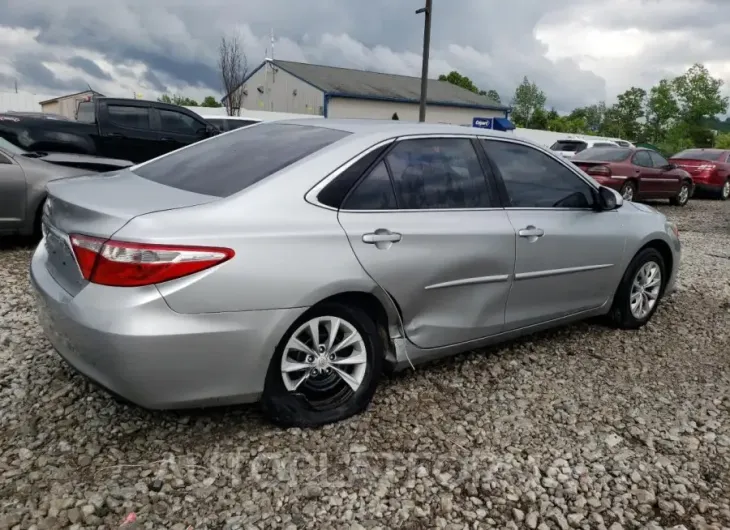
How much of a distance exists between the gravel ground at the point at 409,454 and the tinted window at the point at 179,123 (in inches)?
283

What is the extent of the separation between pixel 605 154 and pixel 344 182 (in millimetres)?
11788

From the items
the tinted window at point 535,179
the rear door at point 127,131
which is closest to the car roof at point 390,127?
the tinted window at point 535,179

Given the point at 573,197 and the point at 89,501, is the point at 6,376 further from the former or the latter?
the point at 573,197

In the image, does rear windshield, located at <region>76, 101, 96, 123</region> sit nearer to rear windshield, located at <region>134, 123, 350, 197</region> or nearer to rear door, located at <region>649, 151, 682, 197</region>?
rear windshield, located at <region>134, 123, 350, 197</region>

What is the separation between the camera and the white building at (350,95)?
36656mm

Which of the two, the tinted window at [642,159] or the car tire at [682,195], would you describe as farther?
the car tire at [682,195]

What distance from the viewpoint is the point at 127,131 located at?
996 cm

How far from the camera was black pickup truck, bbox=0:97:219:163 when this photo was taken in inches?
315

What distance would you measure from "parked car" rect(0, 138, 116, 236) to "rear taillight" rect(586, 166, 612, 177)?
10.1 meters

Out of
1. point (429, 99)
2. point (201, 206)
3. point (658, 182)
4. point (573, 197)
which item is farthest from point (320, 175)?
point (429, 99)

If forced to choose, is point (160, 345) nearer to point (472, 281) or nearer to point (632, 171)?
point (472, 281)

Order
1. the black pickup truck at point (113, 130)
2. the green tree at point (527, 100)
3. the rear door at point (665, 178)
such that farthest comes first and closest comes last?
the green tree at point (527, 100) < the rear door at point (665, 178) < the black pickup truck at point (113, 130)

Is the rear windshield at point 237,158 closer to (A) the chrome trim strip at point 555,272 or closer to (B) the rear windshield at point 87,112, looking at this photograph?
(A) the chrome trim strip at point 555,272

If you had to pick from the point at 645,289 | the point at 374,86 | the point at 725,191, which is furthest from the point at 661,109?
the point at 645,289
